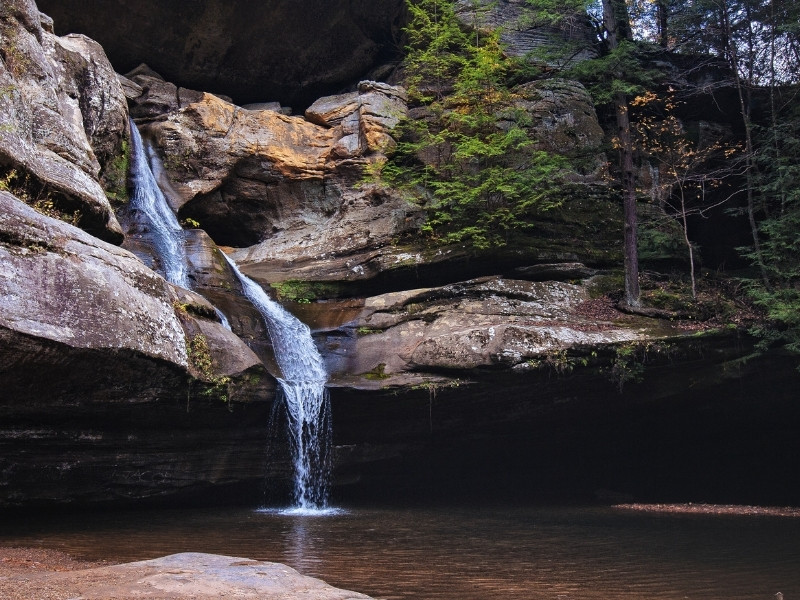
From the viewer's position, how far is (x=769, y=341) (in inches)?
508

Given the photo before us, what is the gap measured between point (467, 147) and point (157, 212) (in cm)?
838

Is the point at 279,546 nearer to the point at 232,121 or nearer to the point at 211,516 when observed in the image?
the point at 211,516

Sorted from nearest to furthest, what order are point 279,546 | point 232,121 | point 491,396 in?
point 279,546 → point 491,396 → point 232,121

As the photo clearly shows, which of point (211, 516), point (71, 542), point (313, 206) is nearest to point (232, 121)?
point (313, 206)

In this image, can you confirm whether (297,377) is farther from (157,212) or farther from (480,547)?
(157,212)

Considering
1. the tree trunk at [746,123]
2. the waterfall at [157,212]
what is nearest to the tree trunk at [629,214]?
the tree trunk at [746,123]

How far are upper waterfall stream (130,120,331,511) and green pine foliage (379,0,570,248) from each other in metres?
4.56

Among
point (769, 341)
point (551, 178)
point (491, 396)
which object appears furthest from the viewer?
point (551, 178)

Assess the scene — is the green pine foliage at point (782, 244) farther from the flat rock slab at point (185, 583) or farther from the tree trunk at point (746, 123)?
the flat rock slab at point (185, 583)

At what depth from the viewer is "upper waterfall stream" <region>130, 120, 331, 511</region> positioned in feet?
42.6

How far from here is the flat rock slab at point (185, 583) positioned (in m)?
4.73

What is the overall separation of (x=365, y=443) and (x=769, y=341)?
9.05m

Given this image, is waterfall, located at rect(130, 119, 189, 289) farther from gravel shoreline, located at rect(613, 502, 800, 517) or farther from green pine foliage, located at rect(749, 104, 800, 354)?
green pine foliage, located at rect(749, 104, 800, 354)

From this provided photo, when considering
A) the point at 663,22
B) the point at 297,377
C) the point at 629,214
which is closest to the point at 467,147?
the point at 629,214
